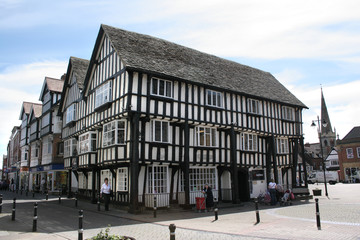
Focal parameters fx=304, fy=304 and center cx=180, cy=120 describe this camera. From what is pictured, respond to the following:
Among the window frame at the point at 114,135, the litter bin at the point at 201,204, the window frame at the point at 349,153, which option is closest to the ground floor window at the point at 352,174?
the window frame at the point at 349,153

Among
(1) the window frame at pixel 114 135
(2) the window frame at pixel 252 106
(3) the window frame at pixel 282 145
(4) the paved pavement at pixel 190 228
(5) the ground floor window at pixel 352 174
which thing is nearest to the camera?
(4) the paved pavement at pixel 190 228

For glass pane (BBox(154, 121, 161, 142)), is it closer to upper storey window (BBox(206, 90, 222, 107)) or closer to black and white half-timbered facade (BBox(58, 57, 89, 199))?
upper storey window (BBox(206, 90, 222, 107))

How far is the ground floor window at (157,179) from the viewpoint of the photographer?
62.8 ft

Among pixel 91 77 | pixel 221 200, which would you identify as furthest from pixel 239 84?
pixel 91 77

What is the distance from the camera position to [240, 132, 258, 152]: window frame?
2495cm

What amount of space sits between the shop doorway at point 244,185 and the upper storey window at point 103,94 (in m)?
12.2

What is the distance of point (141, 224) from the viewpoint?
534 inches

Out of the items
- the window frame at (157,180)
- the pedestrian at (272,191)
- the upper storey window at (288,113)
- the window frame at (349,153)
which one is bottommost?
the pedestrian at (272,191)

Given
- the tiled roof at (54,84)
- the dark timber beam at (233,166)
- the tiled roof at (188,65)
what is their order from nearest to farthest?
the tiled roof at (188,65)
the dark timber beam at (233,166)
the tiled roof at (54,84)

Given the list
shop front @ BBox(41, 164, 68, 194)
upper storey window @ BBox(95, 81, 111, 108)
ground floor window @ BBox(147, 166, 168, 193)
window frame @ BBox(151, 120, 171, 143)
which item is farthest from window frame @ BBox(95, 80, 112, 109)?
shop front @ BBox(41, 164, 68, 194)

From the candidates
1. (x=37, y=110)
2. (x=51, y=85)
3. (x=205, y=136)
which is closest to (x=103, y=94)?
(x=205, y=136)

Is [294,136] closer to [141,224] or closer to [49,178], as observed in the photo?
[141,224]

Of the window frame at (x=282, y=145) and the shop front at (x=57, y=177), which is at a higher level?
the window frame at (x=282, y=145)

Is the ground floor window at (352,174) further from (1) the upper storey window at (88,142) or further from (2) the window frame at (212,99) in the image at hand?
(1) the upper storey window at (88,142)
